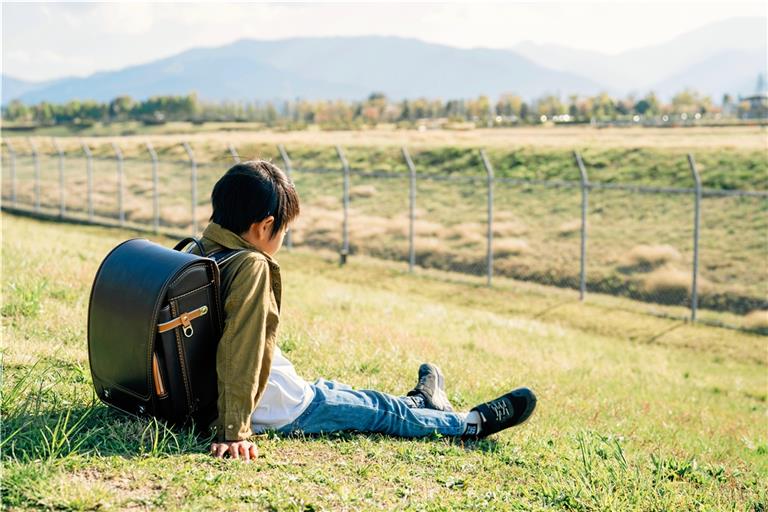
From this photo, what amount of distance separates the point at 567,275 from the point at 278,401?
13552 mm

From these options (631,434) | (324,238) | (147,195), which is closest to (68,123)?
(147,195)

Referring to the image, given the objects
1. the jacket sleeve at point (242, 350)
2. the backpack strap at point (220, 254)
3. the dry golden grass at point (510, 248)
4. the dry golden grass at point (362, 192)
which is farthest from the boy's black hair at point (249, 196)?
the dry golden grass at point (362, 192)

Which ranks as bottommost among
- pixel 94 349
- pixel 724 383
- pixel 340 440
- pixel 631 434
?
pixel 724 383

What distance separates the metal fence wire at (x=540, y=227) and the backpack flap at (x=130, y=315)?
10781mm

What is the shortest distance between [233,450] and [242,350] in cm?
43

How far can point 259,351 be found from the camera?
350 cm

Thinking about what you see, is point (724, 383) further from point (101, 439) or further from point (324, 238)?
point (324, 238)

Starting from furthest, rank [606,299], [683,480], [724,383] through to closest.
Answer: [606,299] → [724,383] → [683,480]

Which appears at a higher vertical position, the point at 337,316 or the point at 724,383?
the point at 337,316

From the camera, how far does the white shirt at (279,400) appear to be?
382 centimetres

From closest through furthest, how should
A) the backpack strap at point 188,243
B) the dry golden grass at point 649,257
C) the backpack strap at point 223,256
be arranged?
the backpack strap at point 223,256 → the backpack strap at point 188,243 → the dry golden grass at point 649,257

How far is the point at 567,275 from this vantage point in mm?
16750

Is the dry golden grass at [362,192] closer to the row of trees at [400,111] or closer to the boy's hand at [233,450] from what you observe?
the row of trees at [400,111]

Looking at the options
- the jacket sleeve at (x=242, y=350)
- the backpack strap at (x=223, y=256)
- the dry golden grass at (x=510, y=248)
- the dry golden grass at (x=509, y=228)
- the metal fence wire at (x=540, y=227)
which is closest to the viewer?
the jacket sleeve at (x=242, y=350)
